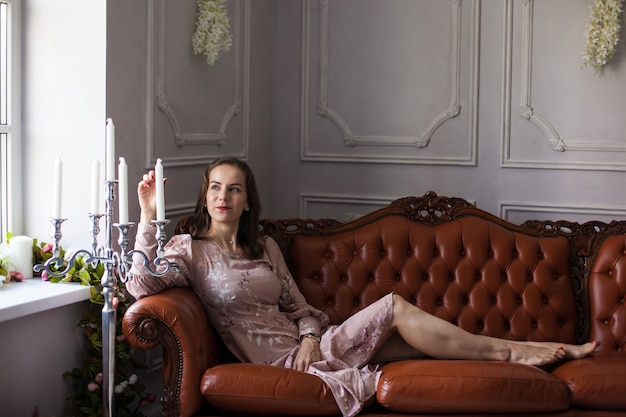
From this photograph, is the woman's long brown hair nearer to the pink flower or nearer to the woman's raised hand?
the woman's raised hand

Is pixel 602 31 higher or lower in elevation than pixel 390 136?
higher

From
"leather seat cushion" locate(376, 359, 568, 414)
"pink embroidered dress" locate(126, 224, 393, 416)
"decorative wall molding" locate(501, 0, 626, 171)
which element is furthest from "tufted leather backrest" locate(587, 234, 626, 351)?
"pink embroidered dress" locate(126, 224, 393, 416)

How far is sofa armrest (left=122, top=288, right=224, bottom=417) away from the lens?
9.32 ft

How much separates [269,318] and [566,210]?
1.70 meters

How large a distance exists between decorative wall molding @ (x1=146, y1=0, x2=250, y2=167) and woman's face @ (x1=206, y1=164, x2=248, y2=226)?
1.24ft

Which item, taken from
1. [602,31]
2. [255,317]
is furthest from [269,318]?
[602,31]

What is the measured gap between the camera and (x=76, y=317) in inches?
127

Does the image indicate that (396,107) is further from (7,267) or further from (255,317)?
(7,267)

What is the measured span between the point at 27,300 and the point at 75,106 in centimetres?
81

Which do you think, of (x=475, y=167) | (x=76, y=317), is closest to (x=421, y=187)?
(x=475, y=167)

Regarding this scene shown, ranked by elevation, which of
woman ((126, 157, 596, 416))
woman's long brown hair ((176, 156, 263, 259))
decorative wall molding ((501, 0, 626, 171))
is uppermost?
decorative wall molding ((501, 0, 626, 171))

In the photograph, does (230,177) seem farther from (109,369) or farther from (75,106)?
(109,369)

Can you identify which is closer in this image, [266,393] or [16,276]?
[266,393]

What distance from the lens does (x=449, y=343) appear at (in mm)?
3238
